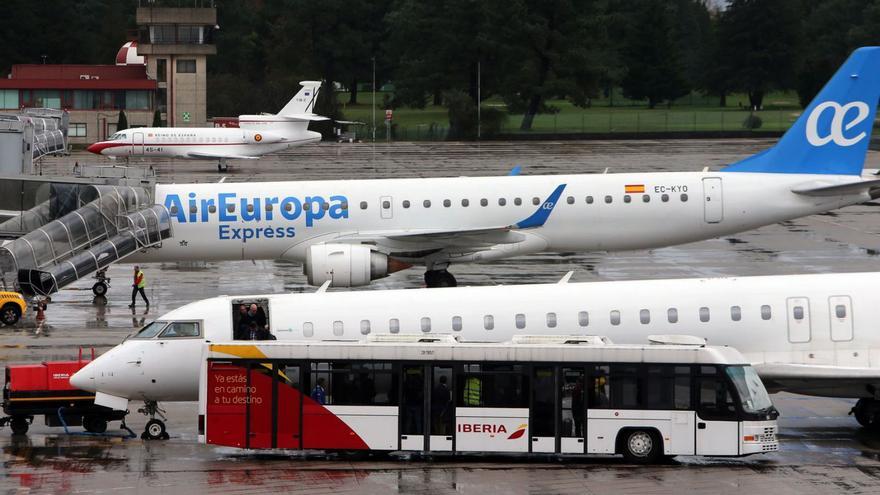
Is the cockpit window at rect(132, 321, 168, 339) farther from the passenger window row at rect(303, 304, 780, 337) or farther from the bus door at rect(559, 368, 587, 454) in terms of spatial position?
the bus door at rect(559, 368, 587, 454)

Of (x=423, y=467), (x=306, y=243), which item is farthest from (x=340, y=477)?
(x=306, y=243)

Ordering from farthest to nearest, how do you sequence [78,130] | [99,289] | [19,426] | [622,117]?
1. [622,117]
2. [78,130]
3. [99,289]
4. [19,426]

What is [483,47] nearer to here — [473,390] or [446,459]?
[446,459]

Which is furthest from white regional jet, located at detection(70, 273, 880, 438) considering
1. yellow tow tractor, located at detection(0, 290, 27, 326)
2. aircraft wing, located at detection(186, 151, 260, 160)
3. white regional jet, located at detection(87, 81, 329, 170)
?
aircraft wing, located at detection(186, 151, 260, 160)

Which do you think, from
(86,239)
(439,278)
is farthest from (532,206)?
(86,239)

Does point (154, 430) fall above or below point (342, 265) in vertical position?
below

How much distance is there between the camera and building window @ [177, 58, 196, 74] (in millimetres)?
120625

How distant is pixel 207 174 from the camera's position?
291ft

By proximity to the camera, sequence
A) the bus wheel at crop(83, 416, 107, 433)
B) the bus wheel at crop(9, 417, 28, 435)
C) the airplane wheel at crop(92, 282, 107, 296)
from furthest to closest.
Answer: the airplane wheel at crop(92, 282, 107, 296)
the bus wheel at crop(83, 416, 107, 433)
the bus wheel at crop(9, 417, 28, 435)

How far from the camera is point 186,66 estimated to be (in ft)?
396

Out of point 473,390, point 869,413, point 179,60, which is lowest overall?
point 869,413

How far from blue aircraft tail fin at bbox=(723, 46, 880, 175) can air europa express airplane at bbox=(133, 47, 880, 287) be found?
3 centimetres

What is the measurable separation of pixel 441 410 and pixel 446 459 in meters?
1.09

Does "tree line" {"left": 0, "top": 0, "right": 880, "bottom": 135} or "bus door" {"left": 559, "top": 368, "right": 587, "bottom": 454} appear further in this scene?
"tree line" {"left": 0, "top": 0, "right": 880, "bottom": 135}
